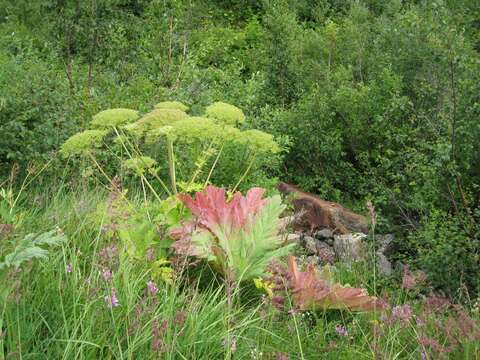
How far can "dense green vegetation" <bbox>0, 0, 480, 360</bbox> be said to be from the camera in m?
2.93

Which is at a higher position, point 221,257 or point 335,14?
point 221,257

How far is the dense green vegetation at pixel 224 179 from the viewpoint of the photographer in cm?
293

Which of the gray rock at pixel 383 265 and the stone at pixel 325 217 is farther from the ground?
the gray rock at pixel 383 265

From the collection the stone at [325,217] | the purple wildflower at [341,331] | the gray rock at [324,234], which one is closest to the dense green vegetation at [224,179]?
the purple wildflower at [341,331]

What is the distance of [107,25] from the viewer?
9.80 m

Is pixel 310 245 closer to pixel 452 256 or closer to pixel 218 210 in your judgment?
pixel 452 256

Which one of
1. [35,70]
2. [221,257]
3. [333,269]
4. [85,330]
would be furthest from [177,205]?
[35,70]

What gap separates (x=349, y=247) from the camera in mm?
5961

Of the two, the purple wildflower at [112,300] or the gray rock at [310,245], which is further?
the gray rock at [310,245]

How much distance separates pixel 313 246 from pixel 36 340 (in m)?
3.69

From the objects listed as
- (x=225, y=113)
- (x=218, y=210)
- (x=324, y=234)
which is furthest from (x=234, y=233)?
(x=324, y=234)

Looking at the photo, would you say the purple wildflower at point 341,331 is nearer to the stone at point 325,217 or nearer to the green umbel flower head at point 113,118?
the green umbel flower head at point 113,118

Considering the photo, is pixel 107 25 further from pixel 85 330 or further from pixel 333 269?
pixel 85 330

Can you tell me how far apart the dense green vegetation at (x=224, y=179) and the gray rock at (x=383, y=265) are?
0.46 ft
